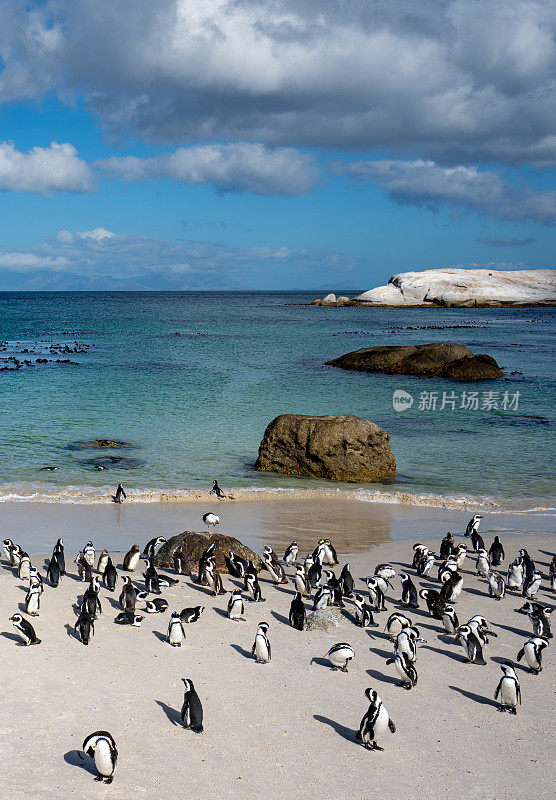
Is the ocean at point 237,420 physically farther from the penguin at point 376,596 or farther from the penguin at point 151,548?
the penguin at point 376,596

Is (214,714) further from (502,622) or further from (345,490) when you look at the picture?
(345,490)

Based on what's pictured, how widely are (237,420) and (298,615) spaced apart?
18.9 meters

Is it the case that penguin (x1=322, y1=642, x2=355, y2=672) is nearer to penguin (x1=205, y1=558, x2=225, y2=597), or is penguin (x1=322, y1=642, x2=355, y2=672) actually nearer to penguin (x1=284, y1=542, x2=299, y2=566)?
penguin (x1=205, y1=558, x2=225, y2=597)

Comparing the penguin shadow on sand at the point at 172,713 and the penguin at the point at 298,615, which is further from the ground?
the penguin at the point at 298,615

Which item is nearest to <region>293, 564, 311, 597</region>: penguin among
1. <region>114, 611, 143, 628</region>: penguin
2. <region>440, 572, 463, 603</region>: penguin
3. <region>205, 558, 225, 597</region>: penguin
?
<region>205, 558, 225, 597</region>: penguin

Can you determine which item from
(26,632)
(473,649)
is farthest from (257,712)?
(26,632)

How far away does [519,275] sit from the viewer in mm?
164250

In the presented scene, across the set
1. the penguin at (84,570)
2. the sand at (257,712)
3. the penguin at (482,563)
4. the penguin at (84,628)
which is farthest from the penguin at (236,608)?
the penguin at (482,563)

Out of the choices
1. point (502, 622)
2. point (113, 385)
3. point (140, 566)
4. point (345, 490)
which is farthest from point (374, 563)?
point (113, 385)

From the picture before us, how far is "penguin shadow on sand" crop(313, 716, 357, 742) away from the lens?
8.15 m

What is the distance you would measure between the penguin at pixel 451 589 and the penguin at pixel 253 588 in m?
3.03

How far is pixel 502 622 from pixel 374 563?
128 inches

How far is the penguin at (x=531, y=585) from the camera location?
12492mm

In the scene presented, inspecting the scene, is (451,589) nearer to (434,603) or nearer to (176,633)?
(434,603)
